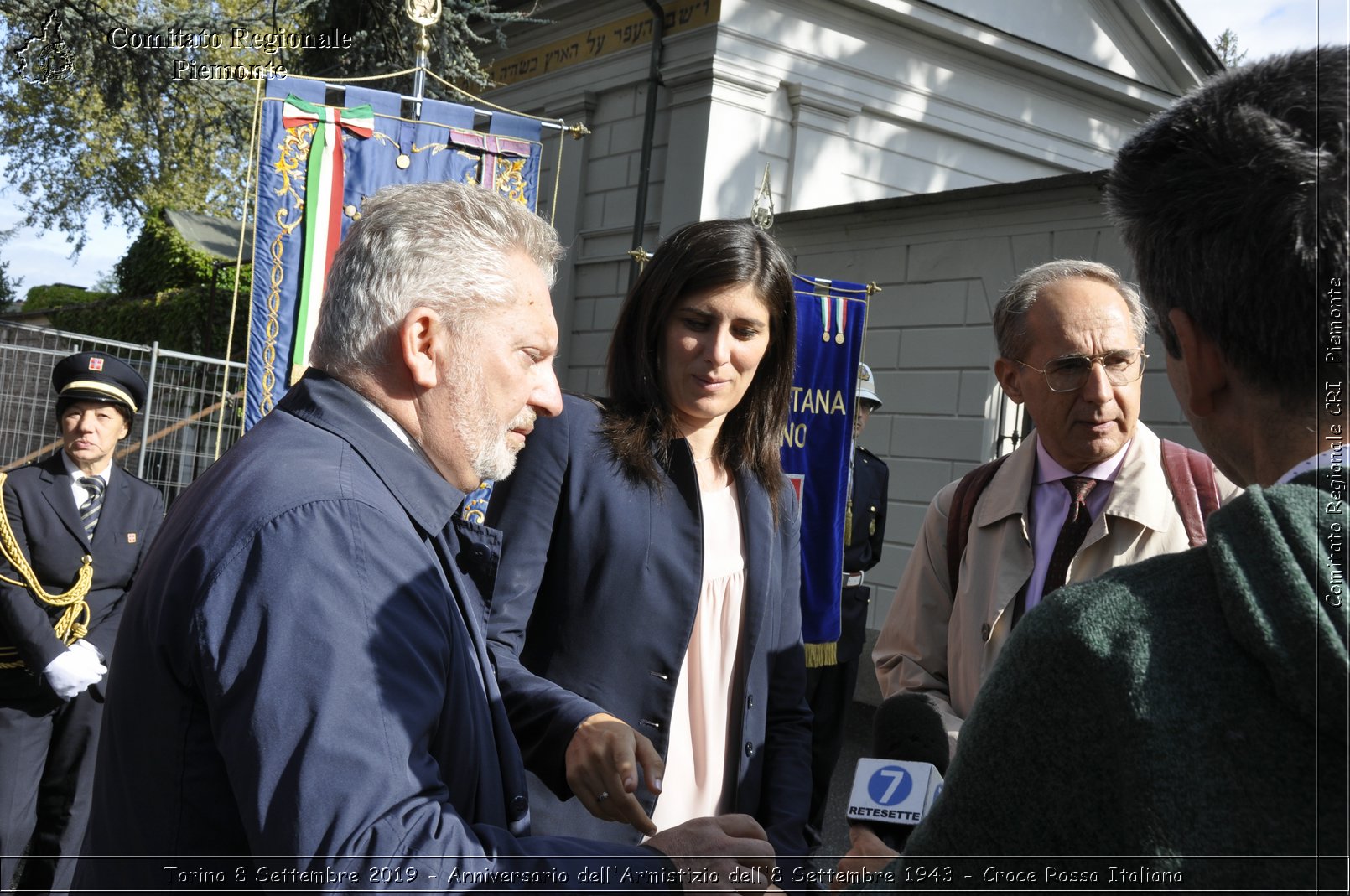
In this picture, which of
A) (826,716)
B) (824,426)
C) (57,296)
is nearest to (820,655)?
(824,426)

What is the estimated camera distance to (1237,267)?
3.48 feet

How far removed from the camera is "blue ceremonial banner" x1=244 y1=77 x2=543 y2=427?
17.4 feet

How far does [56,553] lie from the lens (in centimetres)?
490

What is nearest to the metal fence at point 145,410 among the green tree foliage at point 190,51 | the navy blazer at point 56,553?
the green tree foliage at point 190,51

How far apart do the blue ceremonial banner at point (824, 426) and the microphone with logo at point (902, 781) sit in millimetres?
3589

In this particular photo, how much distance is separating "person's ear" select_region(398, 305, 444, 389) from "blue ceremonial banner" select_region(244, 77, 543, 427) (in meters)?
3.87

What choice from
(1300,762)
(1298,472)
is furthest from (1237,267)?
(1300,762)

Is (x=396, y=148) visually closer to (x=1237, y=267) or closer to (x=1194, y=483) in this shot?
(x=1194, y=483)

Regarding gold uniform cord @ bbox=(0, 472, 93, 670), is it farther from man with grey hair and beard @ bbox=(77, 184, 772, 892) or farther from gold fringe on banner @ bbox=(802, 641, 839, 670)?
man with grey hair and beard @ bbox=(77, 184, 772, 892)

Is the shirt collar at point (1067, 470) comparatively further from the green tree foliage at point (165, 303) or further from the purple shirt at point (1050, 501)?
the green tree foliage at point (165, 303)

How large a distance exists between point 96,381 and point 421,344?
4.37 metres

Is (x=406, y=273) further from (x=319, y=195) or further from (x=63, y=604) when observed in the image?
(x=319, y=195)

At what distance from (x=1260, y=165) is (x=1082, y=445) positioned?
1467 mm

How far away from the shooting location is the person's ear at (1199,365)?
1.11 m
